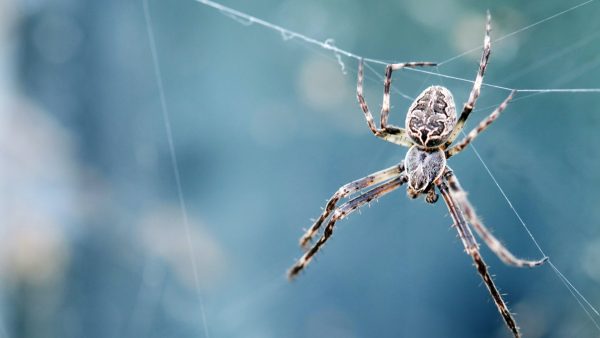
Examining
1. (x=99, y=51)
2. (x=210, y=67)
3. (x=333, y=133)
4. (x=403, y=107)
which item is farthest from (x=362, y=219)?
(x=99, y=51)

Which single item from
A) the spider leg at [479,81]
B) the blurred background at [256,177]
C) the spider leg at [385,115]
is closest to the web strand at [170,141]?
the blurred background at [256,177]

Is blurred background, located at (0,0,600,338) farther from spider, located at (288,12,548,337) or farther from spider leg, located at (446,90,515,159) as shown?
spider leg, located at (446,90,515,159)

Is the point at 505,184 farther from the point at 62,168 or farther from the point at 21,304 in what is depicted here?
the point at 21,304

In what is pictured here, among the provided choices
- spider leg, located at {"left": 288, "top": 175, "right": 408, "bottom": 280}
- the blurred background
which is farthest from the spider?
the blurred background

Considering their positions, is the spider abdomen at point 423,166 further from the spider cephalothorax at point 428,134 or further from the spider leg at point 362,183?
the spider leg at point 362,183

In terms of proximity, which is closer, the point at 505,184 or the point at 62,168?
the point at 505,184

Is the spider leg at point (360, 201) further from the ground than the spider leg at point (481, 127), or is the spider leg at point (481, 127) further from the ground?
the spider leg at point (360, 201)

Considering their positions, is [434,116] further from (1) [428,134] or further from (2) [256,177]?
(2) [256,177]
